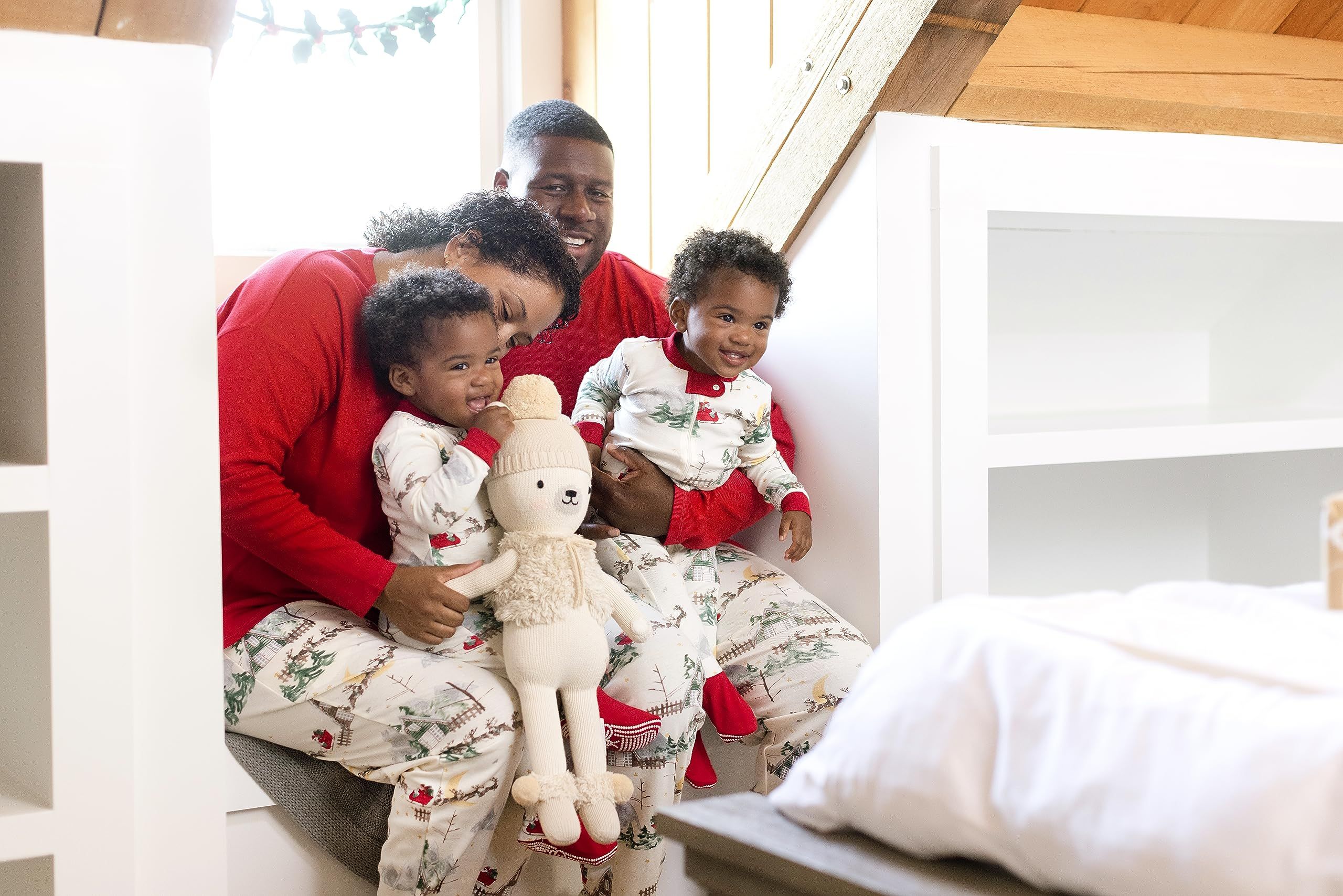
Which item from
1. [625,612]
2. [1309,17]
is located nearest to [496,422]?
→ [625,612]

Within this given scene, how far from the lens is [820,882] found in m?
0.49

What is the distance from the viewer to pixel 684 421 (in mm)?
1434

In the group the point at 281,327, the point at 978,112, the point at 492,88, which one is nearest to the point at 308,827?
the point at 281,327

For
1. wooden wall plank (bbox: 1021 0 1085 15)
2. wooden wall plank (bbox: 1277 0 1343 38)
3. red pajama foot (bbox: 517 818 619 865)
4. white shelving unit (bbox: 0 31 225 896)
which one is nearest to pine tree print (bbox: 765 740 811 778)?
red pajama foot (bbox: 517 818 619 865)

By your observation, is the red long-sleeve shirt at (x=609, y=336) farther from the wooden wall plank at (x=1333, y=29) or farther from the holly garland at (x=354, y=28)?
the wooden wall plank at (x=1333, y=29)

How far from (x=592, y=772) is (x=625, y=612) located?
18 centimetres

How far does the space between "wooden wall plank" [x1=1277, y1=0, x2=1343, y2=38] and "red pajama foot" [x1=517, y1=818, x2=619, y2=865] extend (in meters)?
1.48

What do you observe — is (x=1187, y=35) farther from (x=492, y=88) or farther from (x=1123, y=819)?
(x=1123, y=819)

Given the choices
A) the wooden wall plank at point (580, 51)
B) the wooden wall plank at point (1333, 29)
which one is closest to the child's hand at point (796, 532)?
the wooden wall plank at point (580, 51)

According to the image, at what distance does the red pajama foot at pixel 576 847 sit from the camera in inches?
43.6

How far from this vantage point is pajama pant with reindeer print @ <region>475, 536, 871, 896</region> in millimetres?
1197

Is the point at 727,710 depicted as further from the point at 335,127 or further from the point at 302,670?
the point at 335,127

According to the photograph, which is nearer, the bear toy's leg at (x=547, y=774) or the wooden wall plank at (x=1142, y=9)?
the bear toy's leg at (x=547, y=774)

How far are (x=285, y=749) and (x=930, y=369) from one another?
34.7 inches
